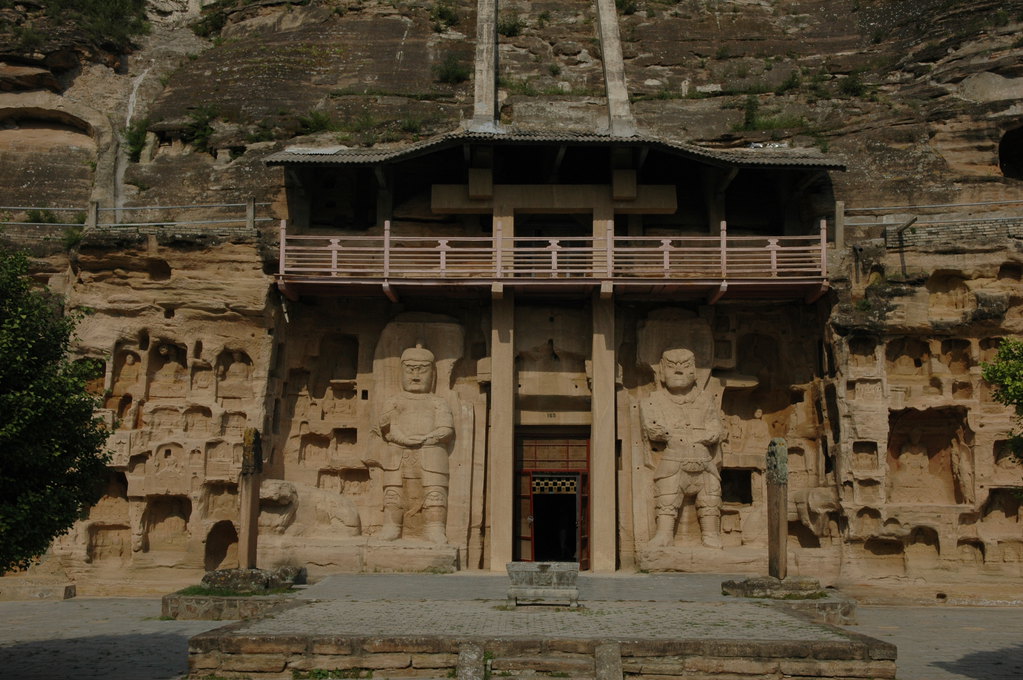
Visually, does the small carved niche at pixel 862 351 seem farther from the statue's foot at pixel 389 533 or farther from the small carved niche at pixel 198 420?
the small carved niche at pixel 198 420

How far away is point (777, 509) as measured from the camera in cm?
1908

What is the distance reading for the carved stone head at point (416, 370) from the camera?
24203 millimetres

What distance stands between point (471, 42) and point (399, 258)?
33.7 ft

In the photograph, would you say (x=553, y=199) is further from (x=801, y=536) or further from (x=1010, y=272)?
(x=1010, y=272)

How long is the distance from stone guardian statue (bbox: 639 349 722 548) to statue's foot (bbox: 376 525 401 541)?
552cm

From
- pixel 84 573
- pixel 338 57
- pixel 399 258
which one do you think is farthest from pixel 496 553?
pixel 338 57

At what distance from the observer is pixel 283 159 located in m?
23.5

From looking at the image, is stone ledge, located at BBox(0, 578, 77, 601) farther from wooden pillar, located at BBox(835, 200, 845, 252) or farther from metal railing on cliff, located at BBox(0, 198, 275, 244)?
wooden pillar, located at BBox(835, 200, 845, 252)

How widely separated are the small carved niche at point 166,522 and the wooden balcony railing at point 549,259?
545 cm

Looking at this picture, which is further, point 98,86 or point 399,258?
point 98,86

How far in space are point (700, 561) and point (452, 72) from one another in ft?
49.8

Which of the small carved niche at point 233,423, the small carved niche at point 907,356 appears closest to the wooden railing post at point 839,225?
the small carved niche at point 907,356

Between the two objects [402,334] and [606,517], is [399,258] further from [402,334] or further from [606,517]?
[606,517]

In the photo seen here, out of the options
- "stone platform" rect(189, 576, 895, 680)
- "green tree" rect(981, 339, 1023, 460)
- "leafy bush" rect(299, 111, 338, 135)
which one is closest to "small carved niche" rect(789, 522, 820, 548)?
"green tree" rect(981, 339, 1023, 460)
